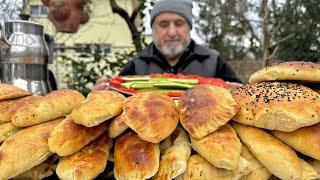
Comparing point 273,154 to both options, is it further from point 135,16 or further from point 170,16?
point 135,16

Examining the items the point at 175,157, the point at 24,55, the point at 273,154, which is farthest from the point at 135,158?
the point at 24,55

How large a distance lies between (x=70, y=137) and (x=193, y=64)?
1.77 metres

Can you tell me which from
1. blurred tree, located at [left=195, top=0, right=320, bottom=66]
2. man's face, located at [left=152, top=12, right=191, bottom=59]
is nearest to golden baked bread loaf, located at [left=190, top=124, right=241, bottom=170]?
man's face, located at [left=152, top=12, right=191, bottom=59]

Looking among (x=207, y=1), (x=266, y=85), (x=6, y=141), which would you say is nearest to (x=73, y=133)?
(x=6, y=141)

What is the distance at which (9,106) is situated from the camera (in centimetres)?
103

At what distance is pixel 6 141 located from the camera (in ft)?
2.94

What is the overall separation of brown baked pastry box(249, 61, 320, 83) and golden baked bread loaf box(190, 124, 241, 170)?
23 cm

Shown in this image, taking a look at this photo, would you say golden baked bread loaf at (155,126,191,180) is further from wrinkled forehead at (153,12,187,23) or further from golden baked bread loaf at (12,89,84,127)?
wrinkled forehead at (153,12,187,23)

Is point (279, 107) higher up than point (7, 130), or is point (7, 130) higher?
point (279, 107)

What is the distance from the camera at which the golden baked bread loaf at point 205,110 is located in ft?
2.62

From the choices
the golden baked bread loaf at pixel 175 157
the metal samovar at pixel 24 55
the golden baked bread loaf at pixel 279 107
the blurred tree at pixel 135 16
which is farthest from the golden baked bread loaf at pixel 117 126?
the blurred tree at pixel 135 16

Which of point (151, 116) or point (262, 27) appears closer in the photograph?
point (151, 116)

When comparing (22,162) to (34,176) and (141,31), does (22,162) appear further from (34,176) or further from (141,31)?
(141,31)

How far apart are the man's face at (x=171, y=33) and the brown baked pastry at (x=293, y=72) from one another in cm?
149
